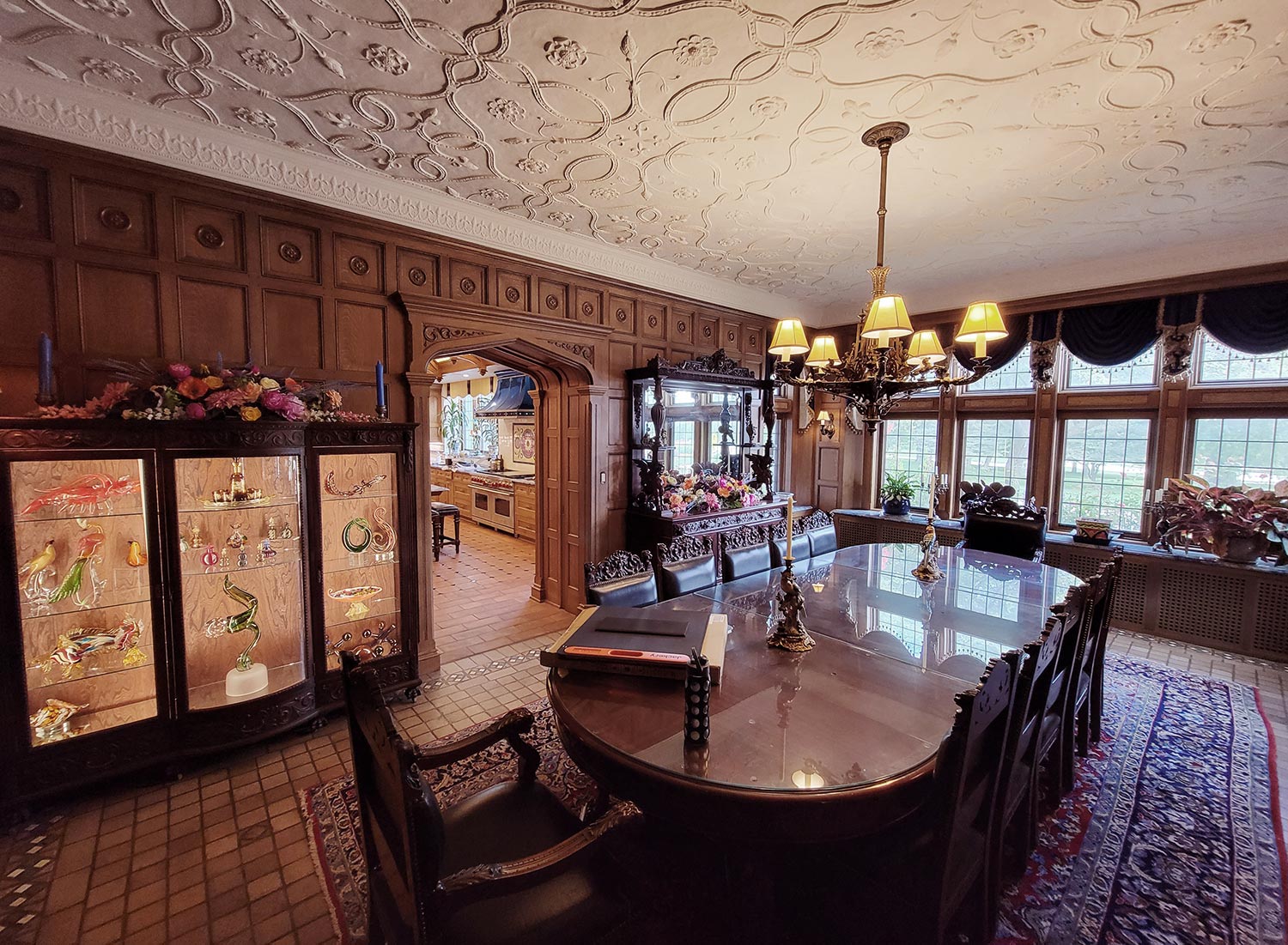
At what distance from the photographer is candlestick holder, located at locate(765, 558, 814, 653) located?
2.02 metres

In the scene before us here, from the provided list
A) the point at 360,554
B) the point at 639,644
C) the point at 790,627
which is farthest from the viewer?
the point at 360,554

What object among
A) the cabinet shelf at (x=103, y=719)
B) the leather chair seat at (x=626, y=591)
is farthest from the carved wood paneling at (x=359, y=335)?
the leather chair seat at (x=626, y=591)

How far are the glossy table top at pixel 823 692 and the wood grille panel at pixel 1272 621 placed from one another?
2590 millimetres

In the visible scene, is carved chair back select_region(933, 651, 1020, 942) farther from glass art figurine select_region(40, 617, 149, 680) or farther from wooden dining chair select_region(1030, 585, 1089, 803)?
glass art figurine select_region(40, 617, 149, 680)

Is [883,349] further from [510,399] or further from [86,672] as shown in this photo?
[510,399]

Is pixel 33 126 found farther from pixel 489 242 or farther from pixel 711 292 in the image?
pixel 711 292

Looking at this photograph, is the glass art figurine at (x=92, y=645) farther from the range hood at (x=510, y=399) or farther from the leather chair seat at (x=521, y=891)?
the range hood at (x=510, y=399)

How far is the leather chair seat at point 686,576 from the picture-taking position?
2.82 m

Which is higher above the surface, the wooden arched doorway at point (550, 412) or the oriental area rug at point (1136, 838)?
the wooden arched doorway at point (550, 412)

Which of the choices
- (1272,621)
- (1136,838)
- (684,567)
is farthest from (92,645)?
(1272,621)

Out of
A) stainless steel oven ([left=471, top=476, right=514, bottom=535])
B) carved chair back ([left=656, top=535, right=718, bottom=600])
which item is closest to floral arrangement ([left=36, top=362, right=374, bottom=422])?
carved chair back ([left=656, top=535, right=718, bottom=600])

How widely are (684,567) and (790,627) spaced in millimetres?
935

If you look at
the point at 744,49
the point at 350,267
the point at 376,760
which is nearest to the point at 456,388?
the point at 350,267

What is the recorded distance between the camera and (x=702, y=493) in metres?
4.98
